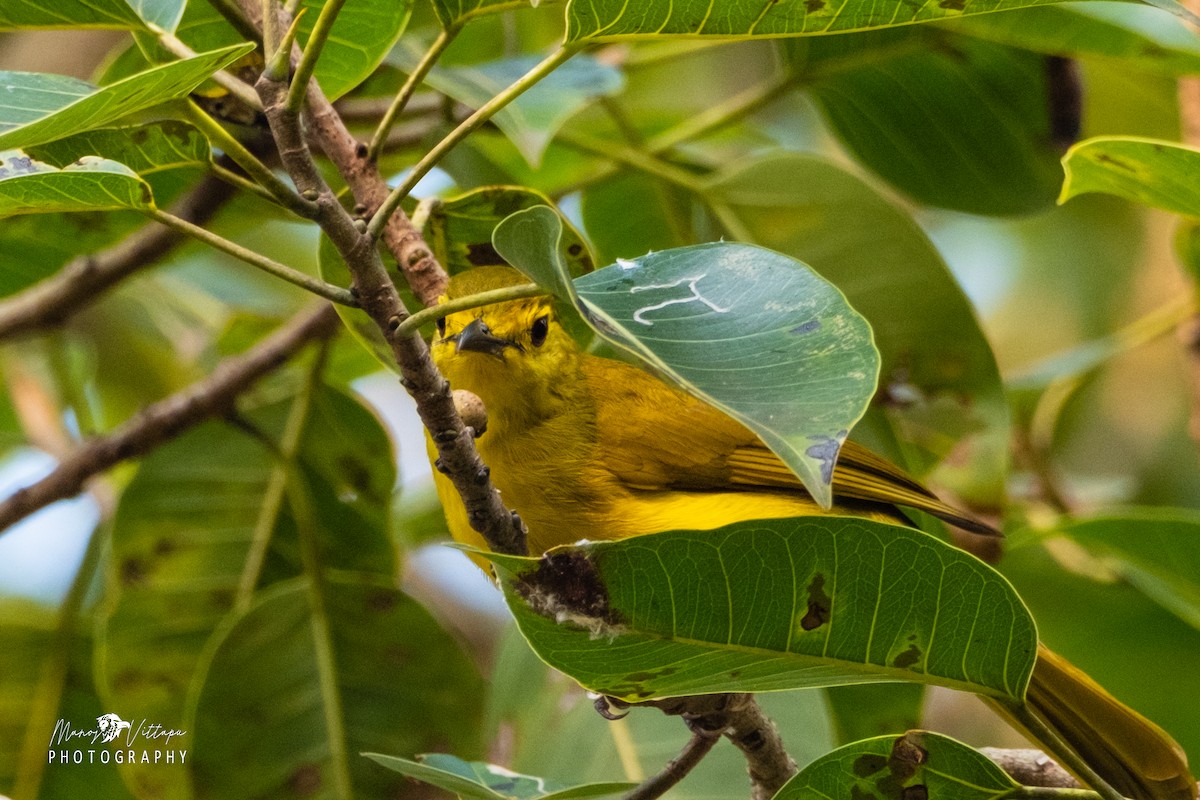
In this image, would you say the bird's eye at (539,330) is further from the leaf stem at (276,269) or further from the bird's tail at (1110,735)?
the bird's tail at (1110,735)

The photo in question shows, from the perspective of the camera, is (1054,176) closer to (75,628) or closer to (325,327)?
(325,327)

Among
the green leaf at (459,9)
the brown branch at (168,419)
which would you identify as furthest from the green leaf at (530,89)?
the brown branch at (168,419)

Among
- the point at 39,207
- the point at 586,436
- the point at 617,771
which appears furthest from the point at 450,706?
the point at 39,207

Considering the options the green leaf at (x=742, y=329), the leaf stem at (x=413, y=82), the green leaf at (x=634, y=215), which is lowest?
the green leaf at (x=742, y=329)

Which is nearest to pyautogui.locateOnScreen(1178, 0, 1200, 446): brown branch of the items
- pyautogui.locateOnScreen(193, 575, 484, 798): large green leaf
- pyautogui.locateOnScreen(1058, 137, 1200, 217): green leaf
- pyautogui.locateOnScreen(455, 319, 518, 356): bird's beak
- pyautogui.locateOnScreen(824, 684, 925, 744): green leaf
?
pyautogui.locateOnScreen(824, 684, 925, 744): green leaf

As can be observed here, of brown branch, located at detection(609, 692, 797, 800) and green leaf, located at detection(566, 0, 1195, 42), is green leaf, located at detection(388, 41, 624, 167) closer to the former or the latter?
green leaf, located at detection(566, 0, 1195, 42)

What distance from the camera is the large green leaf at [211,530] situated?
3074 millimetres

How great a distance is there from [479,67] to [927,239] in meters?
1.18

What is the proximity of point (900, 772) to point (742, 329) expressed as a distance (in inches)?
29.4

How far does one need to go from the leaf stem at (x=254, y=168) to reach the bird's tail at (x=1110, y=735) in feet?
5.99

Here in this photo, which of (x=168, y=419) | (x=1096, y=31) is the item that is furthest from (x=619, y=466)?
(x=1096, y=31)

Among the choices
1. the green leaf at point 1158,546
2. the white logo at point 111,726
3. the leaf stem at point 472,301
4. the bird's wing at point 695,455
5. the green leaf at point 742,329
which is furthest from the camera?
the white logo at point 111,726

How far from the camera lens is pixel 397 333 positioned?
4.64 ft

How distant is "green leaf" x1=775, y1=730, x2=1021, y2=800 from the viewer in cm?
166
